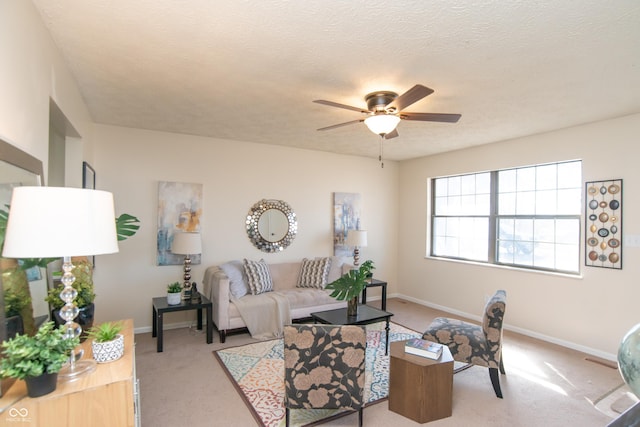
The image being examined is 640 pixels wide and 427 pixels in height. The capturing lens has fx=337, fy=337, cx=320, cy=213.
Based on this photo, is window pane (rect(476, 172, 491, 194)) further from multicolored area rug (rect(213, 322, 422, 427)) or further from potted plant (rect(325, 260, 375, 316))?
potted plant (rect(325, 260, 375, 316))

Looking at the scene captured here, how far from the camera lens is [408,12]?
1.80 meters

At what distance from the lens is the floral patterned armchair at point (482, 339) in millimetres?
2766

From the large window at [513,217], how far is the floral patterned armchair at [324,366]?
131 inches

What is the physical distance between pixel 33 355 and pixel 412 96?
7.91ft

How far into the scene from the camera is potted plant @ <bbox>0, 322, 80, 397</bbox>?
1121 millimetres

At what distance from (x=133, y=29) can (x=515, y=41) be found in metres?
2.31

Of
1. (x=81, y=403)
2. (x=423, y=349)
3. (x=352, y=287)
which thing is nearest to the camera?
(x=81, y=403)

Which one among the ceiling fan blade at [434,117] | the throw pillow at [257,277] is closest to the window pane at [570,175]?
the ceiling fan blade at [434,117]

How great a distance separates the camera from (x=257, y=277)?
14.7ft

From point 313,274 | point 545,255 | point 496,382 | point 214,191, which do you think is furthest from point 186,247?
point 545,255

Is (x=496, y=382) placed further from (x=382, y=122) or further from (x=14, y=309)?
(x=14, y=309)

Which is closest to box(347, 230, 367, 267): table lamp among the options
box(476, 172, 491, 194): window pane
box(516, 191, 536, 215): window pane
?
box(476, 172, 491, 194): window pane

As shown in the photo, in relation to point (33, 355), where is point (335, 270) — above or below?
below

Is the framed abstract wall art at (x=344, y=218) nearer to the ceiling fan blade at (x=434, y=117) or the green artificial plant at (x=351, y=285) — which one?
the green artificial plant at (x=351, y=285)
